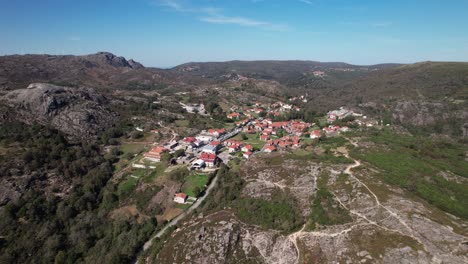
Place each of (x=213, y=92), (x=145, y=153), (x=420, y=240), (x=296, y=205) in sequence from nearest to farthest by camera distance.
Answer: (x=420, y=240) → (x=296, y=205) → (x=145, y=153) → (x=213, y=92)

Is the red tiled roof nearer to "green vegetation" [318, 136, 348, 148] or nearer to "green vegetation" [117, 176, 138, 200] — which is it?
"green vegetation" [117, 176, 138, 200]

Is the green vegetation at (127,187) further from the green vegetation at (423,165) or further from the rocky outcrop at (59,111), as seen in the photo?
the green vegetation at (423,165)

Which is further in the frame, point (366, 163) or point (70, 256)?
point (366, 163)

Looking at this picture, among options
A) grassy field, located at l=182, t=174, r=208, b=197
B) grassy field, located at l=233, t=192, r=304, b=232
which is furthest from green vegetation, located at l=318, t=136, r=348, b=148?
grassy field, located at l=182, t=174, r=208, b=197

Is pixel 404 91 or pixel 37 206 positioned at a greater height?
pixel 404 91

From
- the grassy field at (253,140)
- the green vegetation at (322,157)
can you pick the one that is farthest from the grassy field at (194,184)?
the grassy field at (253,140)

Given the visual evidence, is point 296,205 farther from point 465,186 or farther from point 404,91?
point 404,91

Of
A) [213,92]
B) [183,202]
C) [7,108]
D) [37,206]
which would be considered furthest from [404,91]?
[7,108]
